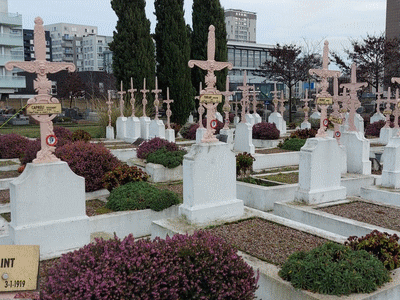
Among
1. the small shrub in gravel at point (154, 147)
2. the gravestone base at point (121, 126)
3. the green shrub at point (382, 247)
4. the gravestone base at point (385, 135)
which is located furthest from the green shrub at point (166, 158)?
the gravestone base at point (385, 135)

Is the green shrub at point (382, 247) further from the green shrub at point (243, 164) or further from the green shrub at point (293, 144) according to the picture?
the green shrub at point (293, 144)

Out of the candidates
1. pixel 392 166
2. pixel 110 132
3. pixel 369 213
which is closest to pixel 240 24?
pixel 110 132

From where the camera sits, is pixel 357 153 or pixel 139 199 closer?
pixel 139 199

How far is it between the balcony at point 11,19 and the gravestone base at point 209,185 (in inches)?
2026

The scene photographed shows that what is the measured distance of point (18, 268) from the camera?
5117 millimetres

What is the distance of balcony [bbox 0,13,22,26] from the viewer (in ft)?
169

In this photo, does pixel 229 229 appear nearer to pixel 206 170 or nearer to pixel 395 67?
pixel 206 170

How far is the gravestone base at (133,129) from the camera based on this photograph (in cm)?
2150

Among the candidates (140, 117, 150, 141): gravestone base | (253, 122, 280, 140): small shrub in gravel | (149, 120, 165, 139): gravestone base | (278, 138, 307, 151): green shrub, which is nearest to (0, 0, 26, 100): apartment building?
(140, 117, 150, 141): gravestone base

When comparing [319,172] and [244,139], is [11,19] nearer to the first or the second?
→ [244,139]

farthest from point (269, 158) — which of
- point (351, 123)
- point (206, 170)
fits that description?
point (206, 170)

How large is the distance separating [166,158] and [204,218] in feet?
18.9

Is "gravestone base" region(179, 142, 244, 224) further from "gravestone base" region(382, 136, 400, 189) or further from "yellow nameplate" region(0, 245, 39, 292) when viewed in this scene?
"gravestone base" region(382, 136, 400, 189)

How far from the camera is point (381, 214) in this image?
8.74 metres
